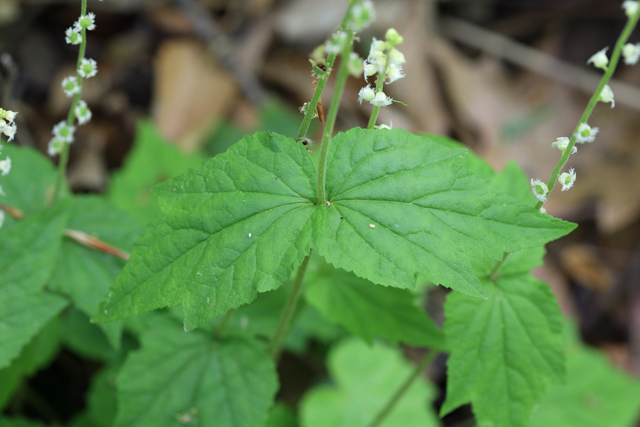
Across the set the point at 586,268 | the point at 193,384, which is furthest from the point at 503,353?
the point at 586,268

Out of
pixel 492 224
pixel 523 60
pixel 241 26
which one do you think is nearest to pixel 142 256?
pixel 492 224

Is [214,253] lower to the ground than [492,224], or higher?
lower

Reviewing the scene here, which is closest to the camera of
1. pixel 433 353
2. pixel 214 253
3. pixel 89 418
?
pixel 214 253

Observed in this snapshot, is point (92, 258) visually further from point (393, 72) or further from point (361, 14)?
point (361, 14)

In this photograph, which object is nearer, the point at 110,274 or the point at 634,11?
the point at 634,11

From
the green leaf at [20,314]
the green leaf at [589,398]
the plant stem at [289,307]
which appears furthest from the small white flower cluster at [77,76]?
the green leaf at [589,398]

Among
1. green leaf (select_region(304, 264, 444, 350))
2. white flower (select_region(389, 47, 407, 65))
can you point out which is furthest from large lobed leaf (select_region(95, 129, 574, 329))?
green leaf (select_region(304, 264, 444, 350))

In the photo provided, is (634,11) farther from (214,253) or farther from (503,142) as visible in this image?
(503,142)
